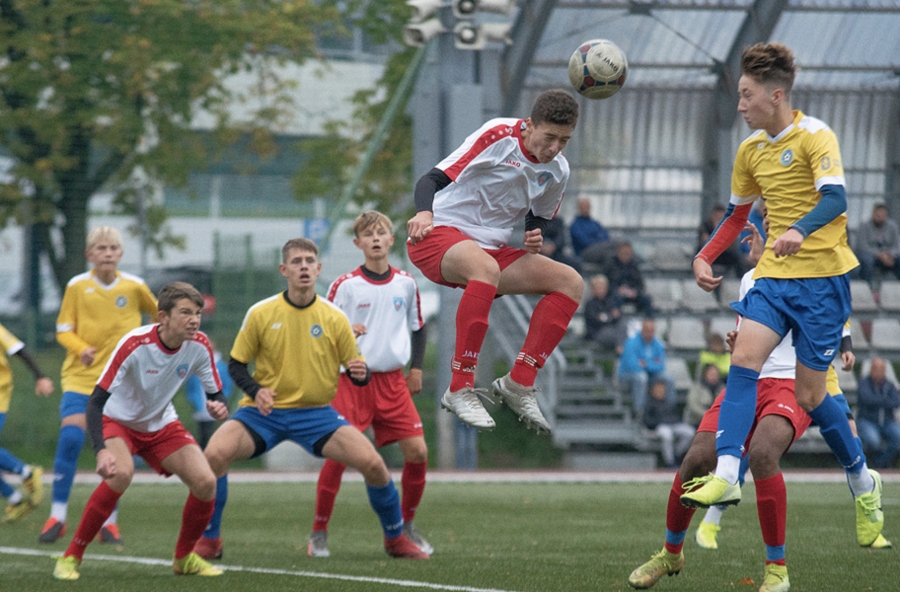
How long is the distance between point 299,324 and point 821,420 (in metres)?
2.96

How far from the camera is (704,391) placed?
1386 centimetres

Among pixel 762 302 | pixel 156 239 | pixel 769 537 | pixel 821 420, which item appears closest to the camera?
pixel 762 302

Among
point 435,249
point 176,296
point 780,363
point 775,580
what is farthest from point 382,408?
point 775,580

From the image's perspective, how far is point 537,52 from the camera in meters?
17.1

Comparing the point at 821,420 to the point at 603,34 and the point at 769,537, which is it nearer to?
the point at 769,537

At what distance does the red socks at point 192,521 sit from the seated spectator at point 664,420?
8.49 meters

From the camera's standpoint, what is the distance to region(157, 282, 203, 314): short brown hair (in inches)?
242

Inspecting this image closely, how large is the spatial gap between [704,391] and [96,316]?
815 cm

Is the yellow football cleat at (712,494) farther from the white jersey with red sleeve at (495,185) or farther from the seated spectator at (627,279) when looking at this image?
the seated spectator at (627,279)

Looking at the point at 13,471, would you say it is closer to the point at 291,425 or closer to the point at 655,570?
the point at 291,425

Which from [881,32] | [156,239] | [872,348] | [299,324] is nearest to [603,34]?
[881,32]

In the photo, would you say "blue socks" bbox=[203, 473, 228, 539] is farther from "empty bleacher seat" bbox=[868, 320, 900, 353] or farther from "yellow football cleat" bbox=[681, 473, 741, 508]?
"empty bleacher seat" bbox=[868, 320, 900, 353]

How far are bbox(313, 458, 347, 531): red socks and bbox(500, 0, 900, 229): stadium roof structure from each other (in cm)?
1001

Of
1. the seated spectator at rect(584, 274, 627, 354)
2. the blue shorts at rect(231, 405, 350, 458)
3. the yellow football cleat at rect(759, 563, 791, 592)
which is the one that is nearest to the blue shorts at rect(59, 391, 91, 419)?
the blue shorts at rect(231, 405, 350, 458)
